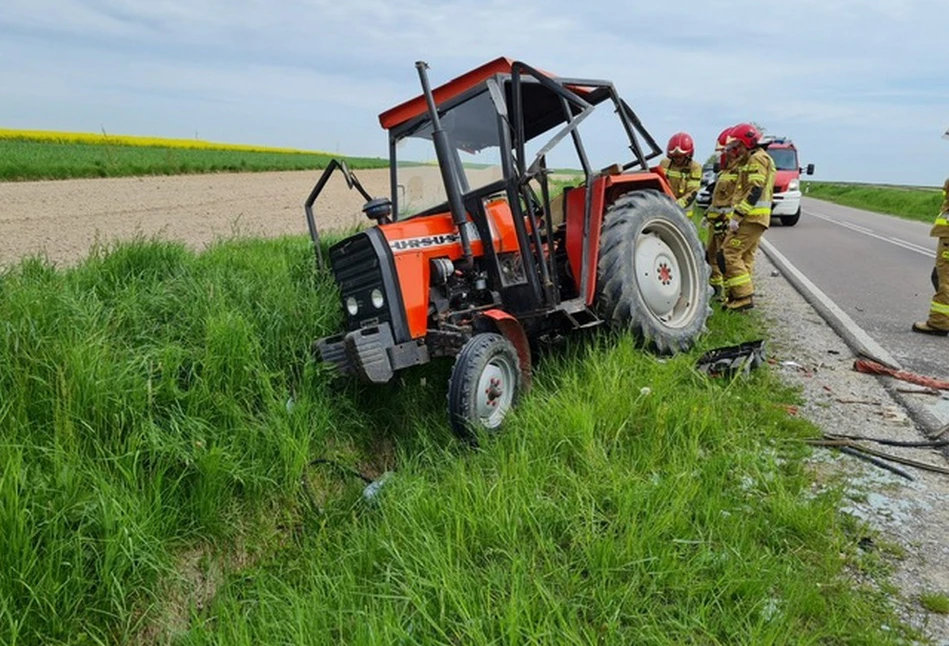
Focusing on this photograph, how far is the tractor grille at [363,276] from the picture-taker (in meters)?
3.60

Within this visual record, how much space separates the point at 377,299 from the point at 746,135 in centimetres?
491

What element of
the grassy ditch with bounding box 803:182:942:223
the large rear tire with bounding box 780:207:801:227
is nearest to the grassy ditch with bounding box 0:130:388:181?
the large rear tire with bounding box 780:207:801:227

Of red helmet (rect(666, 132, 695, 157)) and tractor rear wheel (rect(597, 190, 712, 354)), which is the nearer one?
tractor rear wheel (rect(597, 190, 712, 354))

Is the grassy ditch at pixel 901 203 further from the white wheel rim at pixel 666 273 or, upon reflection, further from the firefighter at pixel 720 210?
the white wheel rim at pixel 666 273

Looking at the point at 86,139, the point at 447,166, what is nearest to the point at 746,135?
the point at 447,166

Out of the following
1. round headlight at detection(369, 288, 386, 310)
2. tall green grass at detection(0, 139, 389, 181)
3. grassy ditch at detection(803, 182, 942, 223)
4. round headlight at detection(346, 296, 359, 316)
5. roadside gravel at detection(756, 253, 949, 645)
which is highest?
tall green grass at detection(0, 139, 389, 181)

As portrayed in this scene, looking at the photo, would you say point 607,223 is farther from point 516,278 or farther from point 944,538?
point 944,538

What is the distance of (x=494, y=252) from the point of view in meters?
3.98

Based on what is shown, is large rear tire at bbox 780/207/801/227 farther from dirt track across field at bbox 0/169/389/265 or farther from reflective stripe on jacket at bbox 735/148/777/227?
reflective stripe on jacket at bbox 735/148/777/227

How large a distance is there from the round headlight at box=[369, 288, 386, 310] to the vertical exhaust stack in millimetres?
592

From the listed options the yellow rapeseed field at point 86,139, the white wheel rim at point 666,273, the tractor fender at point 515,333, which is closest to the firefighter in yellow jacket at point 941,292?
the white wheel rim at point 666,273

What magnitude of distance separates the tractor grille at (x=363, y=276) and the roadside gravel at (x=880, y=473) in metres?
2.46

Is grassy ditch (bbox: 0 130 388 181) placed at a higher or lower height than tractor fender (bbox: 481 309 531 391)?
higher

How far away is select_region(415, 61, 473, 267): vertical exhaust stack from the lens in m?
3.34
